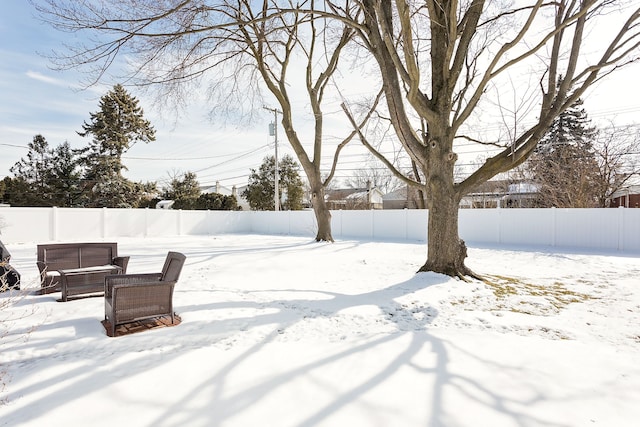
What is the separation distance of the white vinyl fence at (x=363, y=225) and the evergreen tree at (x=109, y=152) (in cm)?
575

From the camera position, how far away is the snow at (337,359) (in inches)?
84.2

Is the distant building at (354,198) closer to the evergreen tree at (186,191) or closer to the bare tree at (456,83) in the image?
the evergreen tree at (186,191)

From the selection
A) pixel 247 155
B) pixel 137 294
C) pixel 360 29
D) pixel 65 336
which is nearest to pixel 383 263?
pixel 360 29

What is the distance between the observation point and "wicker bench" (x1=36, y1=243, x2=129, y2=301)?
4754mm

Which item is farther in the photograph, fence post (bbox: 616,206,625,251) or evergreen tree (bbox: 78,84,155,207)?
evergreen tree (bbox: 78,84,155,207)

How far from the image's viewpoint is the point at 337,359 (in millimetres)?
2896

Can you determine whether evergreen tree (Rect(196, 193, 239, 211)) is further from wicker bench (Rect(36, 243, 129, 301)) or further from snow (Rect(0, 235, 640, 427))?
snow (Rect(0, 235, 640, 427))

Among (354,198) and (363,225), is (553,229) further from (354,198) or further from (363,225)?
(354,198)

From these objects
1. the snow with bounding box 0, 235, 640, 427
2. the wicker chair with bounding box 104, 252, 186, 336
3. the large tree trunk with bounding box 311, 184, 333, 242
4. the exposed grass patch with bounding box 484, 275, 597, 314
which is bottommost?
the exposed grass patch with bounding box 484, 275, 597, 314

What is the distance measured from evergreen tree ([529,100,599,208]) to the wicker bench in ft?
53.9

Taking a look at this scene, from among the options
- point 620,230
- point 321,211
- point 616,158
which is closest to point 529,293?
point 620,230

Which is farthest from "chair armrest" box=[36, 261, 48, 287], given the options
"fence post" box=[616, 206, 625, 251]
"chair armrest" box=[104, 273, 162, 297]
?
"fence post" box=[616, 206, 625, 251]

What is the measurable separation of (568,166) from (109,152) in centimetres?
2487

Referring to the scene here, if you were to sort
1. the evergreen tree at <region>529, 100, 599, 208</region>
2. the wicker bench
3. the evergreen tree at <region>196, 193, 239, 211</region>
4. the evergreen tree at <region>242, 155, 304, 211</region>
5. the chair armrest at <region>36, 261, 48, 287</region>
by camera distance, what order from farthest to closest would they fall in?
the evergreen tree at <region>196, 193, 239, 211</region>
the evergreen tree at <region>242, 155, 304, 211</region>
the evergreen tree at <region>529, 100, 599, 208</region>
the chair armrest at <region>36, 261, 48, 287</region>
the wicker bench
